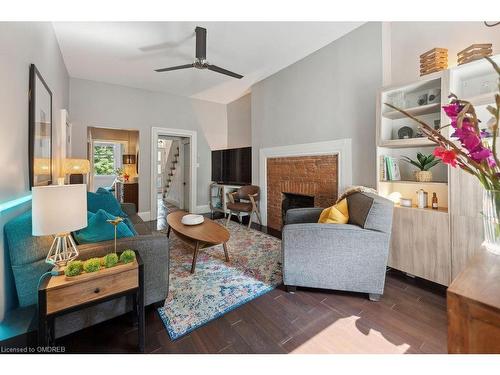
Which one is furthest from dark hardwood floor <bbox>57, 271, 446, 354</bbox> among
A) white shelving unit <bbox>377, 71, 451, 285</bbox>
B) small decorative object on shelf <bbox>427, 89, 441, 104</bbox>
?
small decorative object on shelf <bbox>427, 89, 441, 104</bbox>

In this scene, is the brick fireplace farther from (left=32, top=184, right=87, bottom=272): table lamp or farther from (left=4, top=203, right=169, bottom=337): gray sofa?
(left=32, top=184, right=87, bottom=272): table lamp

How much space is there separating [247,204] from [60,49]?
3694mm

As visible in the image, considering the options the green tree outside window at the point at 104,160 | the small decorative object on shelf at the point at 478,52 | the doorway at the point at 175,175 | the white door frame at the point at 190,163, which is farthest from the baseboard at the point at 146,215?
the small decorative object on shelf at the point at 478,52

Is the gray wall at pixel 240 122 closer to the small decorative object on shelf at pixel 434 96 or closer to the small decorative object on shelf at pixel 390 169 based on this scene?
the small decorative object on shelf at pixel 390 169

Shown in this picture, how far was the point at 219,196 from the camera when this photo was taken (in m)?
5.32

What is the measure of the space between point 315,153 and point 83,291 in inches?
123

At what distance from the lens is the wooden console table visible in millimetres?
528

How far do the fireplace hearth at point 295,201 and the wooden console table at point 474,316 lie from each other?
2988 mm

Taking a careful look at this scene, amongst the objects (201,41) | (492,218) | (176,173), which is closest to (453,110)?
(492,218)

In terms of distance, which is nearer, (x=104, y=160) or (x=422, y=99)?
(x=422, y=99)

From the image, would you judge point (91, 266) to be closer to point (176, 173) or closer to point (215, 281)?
point (215, 281)

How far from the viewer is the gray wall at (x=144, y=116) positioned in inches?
165

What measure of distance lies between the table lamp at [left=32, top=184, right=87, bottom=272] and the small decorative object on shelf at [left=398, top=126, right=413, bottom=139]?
289 centimetres
